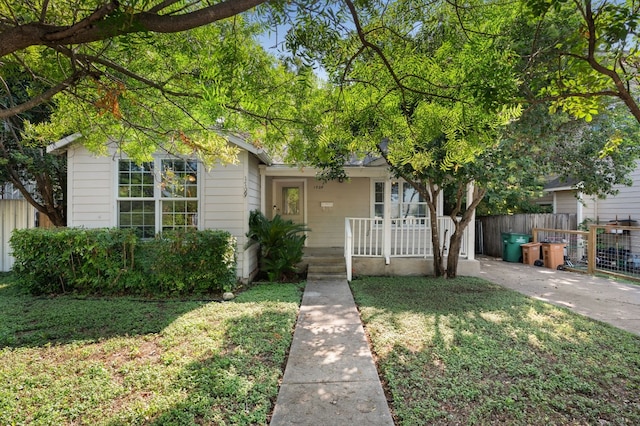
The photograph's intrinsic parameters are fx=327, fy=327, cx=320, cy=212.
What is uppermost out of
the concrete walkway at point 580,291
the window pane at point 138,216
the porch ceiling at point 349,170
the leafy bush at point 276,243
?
the porch ceiling at point 349,170

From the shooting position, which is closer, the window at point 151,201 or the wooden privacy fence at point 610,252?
the window at point 151,201

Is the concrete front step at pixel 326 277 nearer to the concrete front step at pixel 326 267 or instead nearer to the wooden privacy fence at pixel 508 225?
the concrete front step at pixel 326 267

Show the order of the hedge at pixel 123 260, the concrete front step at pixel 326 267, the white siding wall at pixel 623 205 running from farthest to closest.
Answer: the white siding wall at pixel 623 205
the concrete front step at pixel 326 267
the hedge at pixel 123 260

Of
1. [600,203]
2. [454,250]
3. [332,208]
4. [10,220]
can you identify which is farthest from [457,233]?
[10,220]

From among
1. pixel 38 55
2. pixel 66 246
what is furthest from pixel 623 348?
pixel 66 246

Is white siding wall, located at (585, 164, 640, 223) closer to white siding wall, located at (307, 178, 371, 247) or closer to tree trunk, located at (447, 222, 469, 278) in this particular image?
A: tree trunk, located at (447, 222, 469, 278)

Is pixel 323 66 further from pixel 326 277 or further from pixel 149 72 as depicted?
pixel 326 277

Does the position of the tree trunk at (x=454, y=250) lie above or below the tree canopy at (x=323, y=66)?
below

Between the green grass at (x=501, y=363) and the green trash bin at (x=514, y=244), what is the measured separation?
6.35 metres

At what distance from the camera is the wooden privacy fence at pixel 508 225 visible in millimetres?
11727

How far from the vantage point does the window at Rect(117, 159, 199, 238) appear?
734 cm

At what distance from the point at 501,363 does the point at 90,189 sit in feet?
27.2

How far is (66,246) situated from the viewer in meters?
6.39

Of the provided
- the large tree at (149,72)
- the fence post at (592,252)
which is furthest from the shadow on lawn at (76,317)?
the fence post at (592,252)
